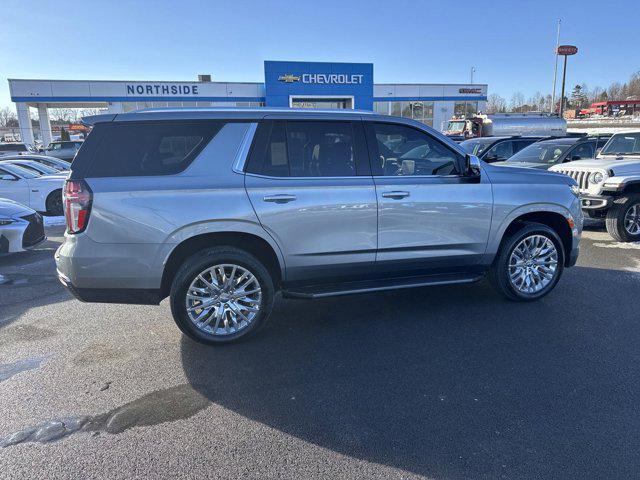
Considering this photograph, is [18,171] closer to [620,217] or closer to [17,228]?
[17,228]

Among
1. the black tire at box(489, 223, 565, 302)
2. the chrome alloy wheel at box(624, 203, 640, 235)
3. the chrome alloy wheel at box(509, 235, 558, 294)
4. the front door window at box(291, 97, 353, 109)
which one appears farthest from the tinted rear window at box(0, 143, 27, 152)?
the chrome alloy wheel at box(624, 203, 640, 235)

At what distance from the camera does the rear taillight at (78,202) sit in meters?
3.69

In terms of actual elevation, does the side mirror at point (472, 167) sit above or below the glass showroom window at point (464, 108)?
below

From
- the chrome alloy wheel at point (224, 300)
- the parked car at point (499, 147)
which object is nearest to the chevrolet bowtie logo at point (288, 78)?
the parked car at point (499, 147)

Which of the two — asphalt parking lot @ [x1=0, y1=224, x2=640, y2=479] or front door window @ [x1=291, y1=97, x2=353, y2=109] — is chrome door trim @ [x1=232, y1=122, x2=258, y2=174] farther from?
front door window @ [x1=291, y1=97, x2=353, y2=109]

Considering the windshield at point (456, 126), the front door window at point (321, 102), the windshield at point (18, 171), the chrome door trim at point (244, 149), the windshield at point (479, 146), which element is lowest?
the windshield at point (18, 171)

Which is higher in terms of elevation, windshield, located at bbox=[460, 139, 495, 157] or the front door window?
the front door window

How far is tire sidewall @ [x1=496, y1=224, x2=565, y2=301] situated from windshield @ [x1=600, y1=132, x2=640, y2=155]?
5873mm

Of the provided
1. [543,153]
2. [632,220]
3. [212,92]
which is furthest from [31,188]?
[212,92]

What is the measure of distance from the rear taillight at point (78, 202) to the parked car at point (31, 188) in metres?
8.70

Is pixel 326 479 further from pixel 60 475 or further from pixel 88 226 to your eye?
pixel 88 226

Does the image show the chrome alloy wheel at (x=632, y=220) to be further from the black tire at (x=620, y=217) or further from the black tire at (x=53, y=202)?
the black tire at (x=53, y=202)

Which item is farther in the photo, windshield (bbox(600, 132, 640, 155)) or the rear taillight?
windshield (bbox(600, 132, 640, 155))

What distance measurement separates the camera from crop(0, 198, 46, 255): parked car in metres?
7.04
